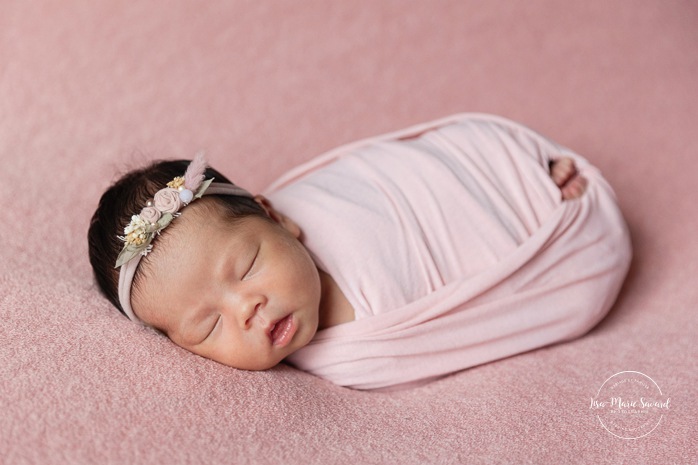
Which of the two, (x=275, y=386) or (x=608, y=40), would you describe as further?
(x=608, y=40)

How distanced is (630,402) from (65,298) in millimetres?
1050

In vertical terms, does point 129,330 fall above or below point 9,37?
below

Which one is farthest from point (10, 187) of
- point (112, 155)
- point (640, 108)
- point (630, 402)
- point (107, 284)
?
point (640, 108)

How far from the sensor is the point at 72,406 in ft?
3.63

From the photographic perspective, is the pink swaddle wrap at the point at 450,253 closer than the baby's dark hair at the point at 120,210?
No

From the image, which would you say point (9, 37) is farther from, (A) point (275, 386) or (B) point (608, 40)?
(B) point (608, 40)

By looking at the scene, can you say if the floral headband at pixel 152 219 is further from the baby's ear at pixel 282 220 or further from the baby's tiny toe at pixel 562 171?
the baby's tiny toe at pixel 562 171

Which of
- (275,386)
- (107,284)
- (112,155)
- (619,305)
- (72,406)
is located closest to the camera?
(72,406)

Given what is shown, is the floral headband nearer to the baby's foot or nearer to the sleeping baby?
the sleeping baby

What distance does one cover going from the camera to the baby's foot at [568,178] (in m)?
1.74

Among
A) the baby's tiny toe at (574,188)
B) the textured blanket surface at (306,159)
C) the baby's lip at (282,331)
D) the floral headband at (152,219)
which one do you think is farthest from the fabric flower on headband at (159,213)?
the baby's tiny toe at (574,188)

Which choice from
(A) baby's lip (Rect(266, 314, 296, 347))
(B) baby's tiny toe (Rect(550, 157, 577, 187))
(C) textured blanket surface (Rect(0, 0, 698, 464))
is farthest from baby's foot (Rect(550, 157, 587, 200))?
(A) baby's lip (Rect(266, 314, 296, 347))

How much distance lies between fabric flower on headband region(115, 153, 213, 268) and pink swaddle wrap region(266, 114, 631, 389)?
0.30 m

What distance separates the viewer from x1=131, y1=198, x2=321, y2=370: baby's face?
1331 mm
